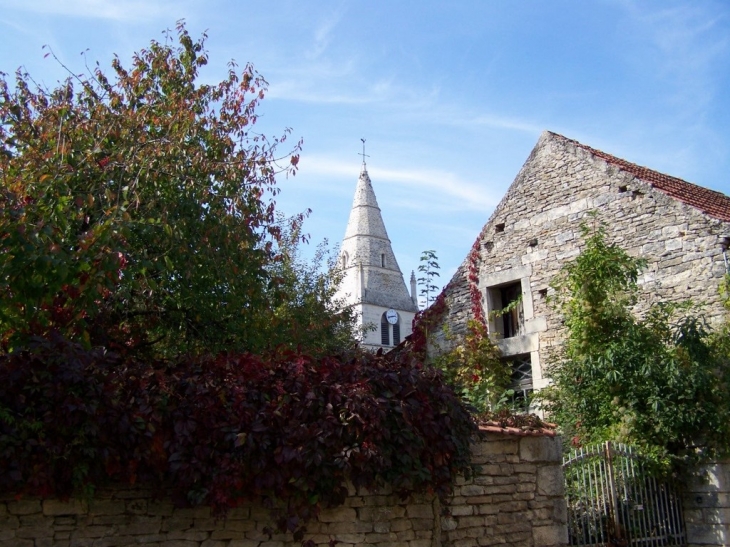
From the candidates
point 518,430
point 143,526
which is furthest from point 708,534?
point 143,526

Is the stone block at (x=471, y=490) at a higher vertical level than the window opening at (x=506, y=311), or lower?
lower

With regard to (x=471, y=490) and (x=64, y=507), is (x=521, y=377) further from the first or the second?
(x=64, y=507)

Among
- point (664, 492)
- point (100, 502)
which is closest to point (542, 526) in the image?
point (664, 492)

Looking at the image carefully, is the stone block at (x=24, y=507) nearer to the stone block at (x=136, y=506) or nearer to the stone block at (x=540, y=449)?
the stone block at (x=136, y=506)

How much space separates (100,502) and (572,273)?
739 centimetres

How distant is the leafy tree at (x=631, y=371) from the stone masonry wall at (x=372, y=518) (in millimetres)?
2495

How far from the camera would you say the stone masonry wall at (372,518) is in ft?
16.8

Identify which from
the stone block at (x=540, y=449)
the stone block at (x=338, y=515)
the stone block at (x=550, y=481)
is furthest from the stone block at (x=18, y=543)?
the stone block at (x=550, y=481)

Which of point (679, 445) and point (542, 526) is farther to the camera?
point (679, 445)

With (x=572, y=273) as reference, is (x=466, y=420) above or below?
below

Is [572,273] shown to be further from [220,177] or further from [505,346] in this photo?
[220,177]

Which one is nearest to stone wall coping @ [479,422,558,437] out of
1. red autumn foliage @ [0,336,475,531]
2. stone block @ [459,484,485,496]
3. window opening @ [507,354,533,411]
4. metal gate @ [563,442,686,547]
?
stone block @ [459,484,485,496]

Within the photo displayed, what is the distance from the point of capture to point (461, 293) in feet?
43.1

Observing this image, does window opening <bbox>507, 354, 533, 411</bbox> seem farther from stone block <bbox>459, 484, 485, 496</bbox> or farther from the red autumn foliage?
the red autumn foliage
